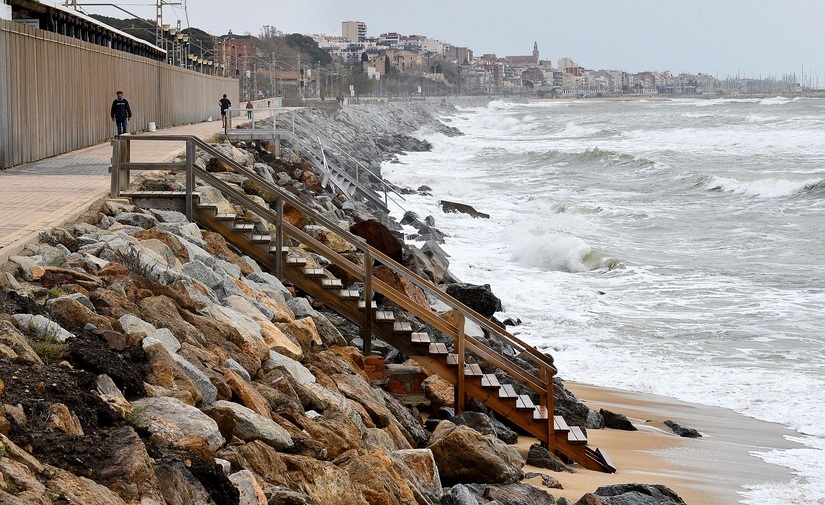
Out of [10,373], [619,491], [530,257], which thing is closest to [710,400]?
[619,491]

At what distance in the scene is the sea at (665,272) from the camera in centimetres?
1326

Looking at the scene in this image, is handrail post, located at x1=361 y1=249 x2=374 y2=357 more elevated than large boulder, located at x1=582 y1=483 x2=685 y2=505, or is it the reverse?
handrail post, located at x1=361 y1=249 x2=374 y2=357

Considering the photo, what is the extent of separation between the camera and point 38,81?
20031 millimetres

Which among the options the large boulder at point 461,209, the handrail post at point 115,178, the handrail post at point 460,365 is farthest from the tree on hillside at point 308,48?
the handrail post at point 460,365

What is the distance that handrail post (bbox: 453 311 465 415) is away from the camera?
10199 millimetres

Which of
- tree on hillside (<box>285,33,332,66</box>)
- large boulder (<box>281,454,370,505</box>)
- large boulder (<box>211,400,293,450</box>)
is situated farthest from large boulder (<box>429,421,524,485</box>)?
tree on hillside (<box>285,33,332,66</box>)

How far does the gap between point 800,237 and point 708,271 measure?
26.9ft

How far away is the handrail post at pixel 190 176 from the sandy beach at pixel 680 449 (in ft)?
15.2

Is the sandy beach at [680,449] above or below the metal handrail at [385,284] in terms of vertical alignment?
below

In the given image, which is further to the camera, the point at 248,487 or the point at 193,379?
the point at 193,379

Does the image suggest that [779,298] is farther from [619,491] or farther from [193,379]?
[193,379]

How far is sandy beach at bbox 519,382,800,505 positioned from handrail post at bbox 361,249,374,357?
1874mm

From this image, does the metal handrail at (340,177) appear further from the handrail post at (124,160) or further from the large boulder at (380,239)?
the handrail post at (124,160)

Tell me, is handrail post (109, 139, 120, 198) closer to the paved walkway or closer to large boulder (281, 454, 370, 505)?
the paved walkway
